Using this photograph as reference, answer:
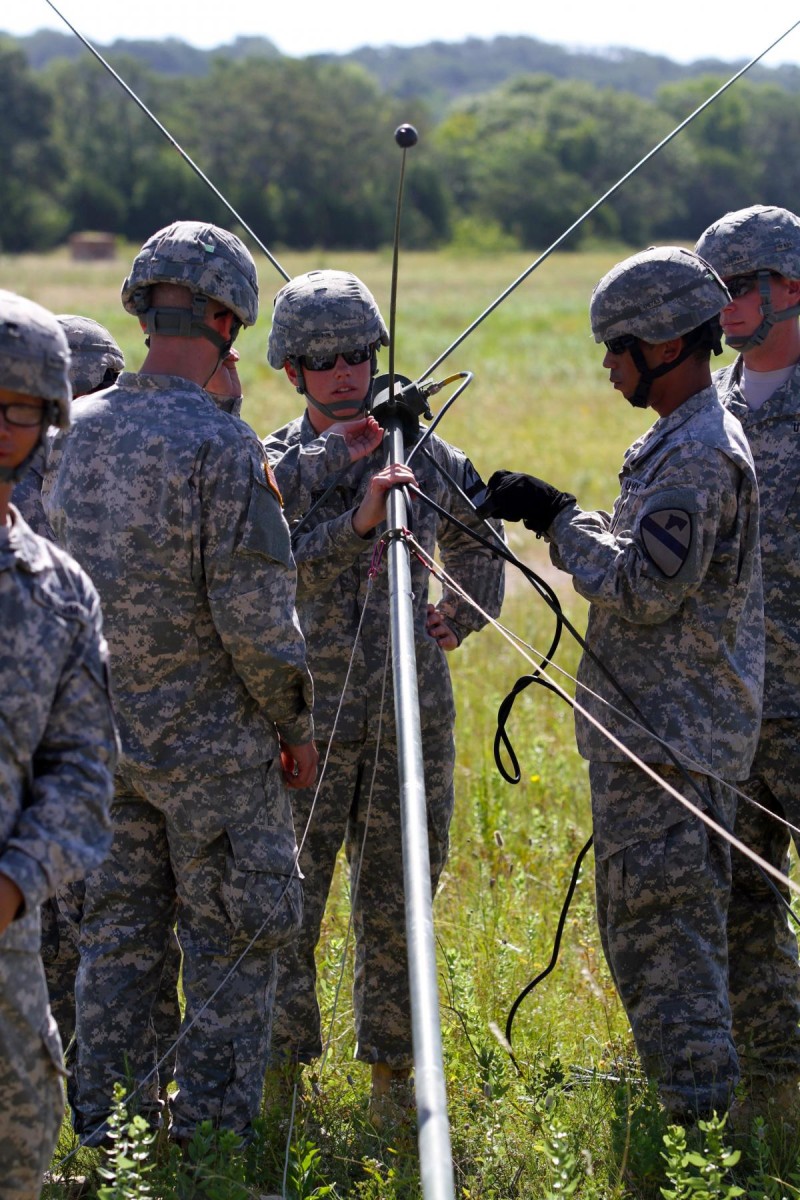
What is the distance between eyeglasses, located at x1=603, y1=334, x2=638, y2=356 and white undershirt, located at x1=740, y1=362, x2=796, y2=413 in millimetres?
902

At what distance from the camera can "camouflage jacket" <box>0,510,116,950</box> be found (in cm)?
271

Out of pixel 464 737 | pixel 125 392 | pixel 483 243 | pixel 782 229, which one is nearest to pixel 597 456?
pixel 464 737

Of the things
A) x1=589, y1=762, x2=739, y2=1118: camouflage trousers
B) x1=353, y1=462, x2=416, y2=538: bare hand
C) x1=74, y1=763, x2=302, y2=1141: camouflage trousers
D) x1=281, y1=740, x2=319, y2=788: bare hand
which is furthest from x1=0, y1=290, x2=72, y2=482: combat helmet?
x1=589, y1=762, x2=739, y2=1118: camouflage trousers

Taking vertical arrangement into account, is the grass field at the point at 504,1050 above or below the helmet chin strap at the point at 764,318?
below

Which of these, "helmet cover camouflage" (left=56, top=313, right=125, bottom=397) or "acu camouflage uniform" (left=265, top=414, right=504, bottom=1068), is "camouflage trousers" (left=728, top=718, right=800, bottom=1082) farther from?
"helmet cover camouflage" (left=56, top=313, right=125, bottom=397)

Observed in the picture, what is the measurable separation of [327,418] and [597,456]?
13790mm

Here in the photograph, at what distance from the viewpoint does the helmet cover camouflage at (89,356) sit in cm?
484

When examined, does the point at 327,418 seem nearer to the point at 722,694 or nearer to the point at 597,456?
the point at 722,694

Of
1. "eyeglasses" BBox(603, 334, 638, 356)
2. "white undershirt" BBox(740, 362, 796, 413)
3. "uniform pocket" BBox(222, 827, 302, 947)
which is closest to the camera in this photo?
"uniform pocket" BBox(222, 827, 302, 947)

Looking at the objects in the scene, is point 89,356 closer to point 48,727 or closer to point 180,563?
point 180,563

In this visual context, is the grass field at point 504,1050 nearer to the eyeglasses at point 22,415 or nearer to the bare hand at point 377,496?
the bare hand at point 377,496

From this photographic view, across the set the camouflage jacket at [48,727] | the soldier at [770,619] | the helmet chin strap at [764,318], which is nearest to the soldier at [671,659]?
the soldier at [770,619]

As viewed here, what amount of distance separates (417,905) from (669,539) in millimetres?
1484

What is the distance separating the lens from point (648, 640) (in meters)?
4.25
